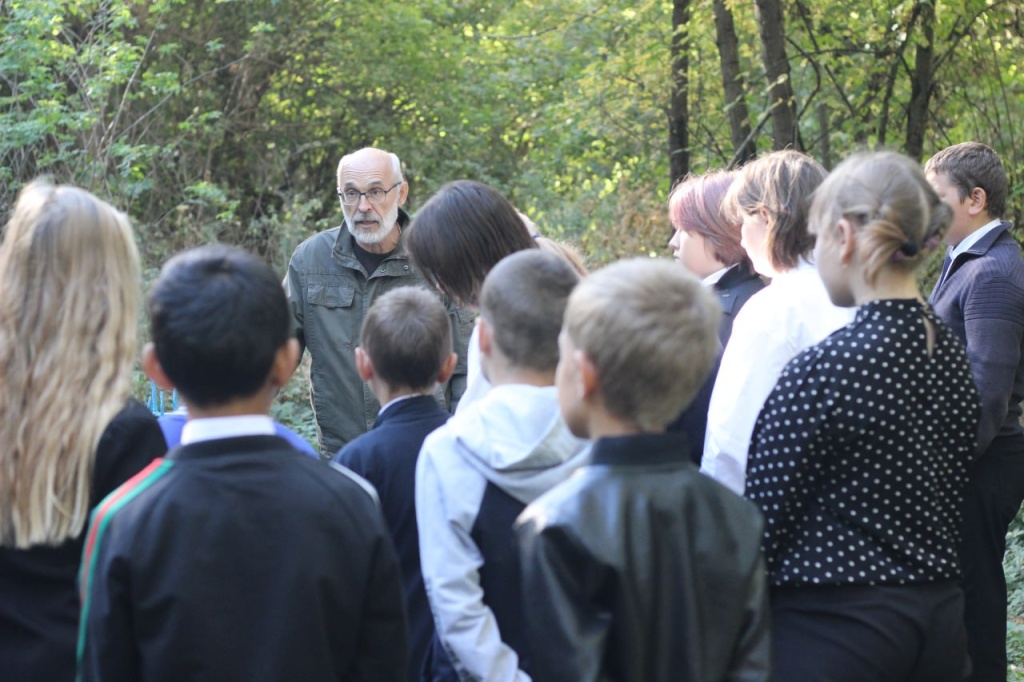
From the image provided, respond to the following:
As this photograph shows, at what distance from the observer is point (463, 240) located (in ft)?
12.1

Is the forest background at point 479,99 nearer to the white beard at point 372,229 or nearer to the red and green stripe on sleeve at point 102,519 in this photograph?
the white beard at point 372,229

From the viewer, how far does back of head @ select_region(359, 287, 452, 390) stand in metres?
3.36

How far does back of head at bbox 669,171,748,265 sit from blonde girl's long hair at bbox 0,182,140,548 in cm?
197

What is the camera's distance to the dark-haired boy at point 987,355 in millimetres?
4180

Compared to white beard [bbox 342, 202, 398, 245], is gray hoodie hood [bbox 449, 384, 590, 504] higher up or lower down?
lower down

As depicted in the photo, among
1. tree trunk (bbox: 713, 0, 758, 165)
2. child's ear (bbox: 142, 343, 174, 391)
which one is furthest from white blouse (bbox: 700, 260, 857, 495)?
tree trunk (bbox: 713, 0, 758, 165)

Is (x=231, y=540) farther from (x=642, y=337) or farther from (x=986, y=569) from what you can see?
(x=986, y=569)

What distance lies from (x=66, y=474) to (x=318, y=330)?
2.57 metres

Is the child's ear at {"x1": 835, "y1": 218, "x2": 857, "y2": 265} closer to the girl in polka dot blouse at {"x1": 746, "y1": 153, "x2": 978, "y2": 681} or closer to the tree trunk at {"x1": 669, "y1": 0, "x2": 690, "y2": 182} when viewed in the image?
the girl in polka dot blouse at {"x1": 746, "y1": 153, "x2": 978, "y2": 681}

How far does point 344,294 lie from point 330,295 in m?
0.06

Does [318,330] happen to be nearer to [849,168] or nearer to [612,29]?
[849,168]

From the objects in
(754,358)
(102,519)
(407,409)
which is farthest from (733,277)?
(102,519)

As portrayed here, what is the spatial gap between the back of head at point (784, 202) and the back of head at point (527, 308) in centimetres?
85

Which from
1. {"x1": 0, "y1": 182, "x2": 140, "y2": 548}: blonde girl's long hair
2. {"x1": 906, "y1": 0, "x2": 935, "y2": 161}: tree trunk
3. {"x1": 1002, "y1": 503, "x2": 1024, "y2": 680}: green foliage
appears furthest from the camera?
{"x1": 906, "y1": 0, "x2": 935, "y2": 161}: tree trunk
